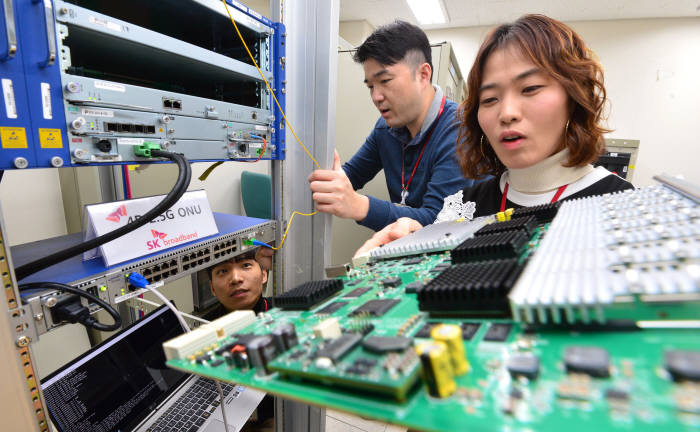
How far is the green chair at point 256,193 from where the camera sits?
94.2 inches

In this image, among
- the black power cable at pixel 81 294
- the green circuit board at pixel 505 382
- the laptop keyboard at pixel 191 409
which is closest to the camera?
the green circuit board at pixel 505 382

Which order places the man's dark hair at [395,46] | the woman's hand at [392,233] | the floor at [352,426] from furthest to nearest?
the floor at [352,426] → the man's dark hair at [395,46] → the woman's hand at [392,233]

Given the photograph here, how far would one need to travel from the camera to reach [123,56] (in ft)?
2.78

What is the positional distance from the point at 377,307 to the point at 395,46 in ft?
4.64

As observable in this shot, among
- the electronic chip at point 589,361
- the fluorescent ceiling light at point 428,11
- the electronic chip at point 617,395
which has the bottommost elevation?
the electronic chip at point 617,395

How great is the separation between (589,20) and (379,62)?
4208 millimetres

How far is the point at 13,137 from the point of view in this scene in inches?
21.3

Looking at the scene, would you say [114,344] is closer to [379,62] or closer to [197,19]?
[197,19]

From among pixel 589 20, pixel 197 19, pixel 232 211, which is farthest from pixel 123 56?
pixel 589 20

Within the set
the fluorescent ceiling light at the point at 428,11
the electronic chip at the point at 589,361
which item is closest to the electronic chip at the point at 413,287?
the electronic chip at the point at 589,361

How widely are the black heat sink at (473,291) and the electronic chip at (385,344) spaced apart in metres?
0.09

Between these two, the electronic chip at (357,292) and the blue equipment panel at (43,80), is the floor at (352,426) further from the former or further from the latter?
the blue equipment panel at (43,80)

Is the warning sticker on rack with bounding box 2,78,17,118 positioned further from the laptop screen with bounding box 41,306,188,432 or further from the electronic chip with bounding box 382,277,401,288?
the electronic chip with bounding box 382,277,401,288

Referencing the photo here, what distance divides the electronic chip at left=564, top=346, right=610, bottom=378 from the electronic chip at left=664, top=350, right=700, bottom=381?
0.04m
